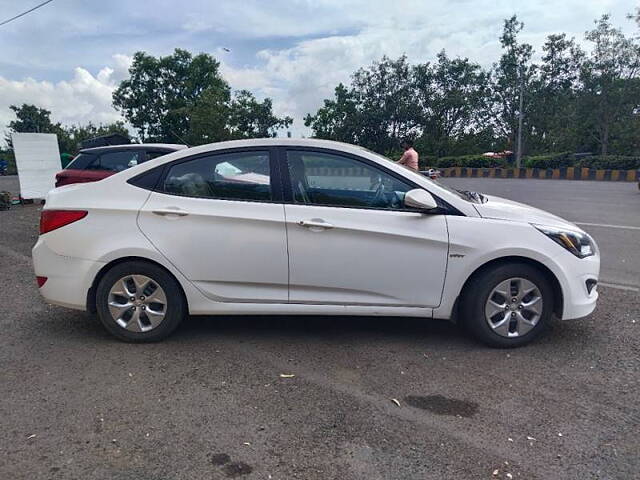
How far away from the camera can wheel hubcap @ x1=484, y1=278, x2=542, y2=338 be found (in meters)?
3.82

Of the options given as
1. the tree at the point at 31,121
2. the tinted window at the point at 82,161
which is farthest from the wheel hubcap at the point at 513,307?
the tree at the point at 31,121

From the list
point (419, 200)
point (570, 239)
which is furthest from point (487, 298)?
point (419, 200)

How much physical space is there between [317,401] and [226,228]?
4.82 ft

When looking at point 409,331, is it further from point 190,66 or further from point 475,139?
point 190,66

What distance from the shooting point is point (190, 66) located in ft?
171

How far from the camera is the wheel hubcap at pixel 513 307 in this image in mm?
3824

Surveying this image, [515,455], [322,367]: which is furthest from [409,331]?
[515,455]

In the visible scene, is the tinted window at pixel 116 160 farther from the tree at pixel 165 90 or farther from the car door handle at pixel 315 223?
the tree at pixel 165 90

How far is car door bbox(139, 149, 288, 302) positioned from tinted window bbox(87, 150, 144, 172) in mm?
5649

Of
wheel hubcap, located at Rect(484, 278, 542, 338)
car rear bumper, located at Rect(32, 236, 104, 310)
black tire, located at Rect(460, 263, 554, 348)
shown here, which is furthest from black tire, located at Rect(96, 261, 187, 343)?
wheel hubcap, located at Rect(484, 278, 542, 338)

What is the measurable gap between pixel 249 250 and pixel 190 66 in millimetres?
53027

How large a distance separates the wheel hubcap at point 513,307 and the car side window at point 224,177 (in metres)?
1.90

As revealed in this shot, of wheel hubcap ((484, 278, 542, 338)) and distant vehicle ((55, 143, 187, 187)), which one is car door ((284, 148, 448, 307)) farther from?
distant vehicle ((55, 143, 187, 187))

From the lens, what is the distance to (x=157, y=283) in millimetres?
3949
